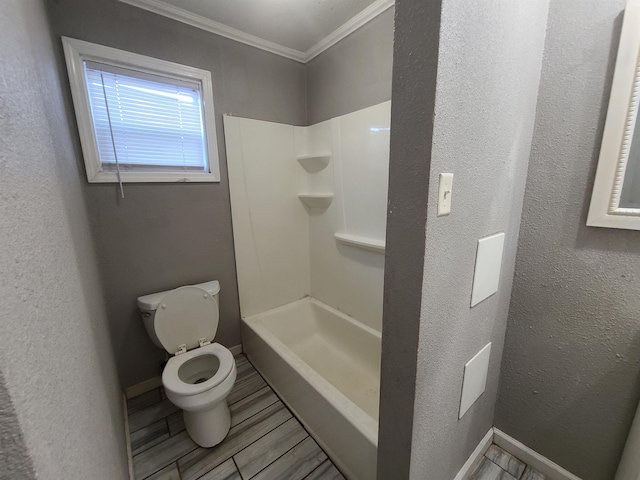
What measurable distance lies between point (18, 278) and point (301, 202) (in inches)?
78.9

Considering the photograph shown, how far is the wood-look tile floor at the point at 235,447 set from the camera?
1.29 metres

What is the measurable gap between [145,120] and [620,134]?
2.32 m

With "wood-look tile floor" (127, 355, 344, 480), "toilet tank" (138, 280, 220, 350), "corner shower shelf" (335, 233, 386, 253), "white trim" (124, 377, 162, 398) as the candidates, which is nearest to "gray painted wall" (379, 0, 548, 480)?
"wood-look tile floor" (127, 355, 344, 480)

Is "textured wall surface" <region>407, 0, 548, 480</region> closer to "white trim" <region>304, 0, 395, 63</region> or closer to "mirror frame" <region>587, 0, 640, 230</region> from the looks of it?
"mirror frame" <region>587, 0, 640, 230</region>

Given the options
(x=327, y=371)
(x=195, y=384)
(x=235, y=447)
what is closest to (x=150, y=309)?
(x=195, y=384)

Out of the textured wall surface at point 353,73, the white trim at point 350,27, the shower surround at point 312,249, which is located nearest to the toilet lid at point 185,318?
the shower surround at point 312,249

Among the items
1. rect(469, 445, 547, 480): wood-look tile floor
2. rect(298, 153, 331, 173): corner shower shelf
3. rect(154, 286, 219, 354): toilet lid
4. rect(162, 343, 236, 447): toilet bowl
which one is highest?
rect(298, 153, 331, 173): corner shower shelf

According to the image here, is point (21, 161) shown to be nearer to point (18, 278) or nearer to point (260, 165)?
point (18, 278)

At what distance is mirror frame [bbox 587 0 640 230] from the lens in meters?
0.83

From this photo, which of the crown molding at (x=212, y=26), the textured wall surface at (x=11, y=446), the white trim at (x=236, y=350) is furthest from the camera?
the white trim at (x=236, y=350)

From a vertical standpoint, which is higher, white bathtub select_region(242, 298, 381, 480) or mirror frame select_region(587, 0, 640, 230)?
mirror frame select_region(587, 0, 640, 230)

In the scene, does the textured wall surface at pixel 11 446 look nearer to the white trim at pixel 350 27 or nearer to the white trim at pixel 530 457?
the white trim at pixel 530 457

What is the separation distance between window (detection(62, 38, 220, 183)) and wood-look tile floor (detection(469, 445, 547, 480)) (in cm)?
232

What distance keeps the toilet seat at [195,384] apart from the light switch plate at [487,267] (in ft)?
4.31
